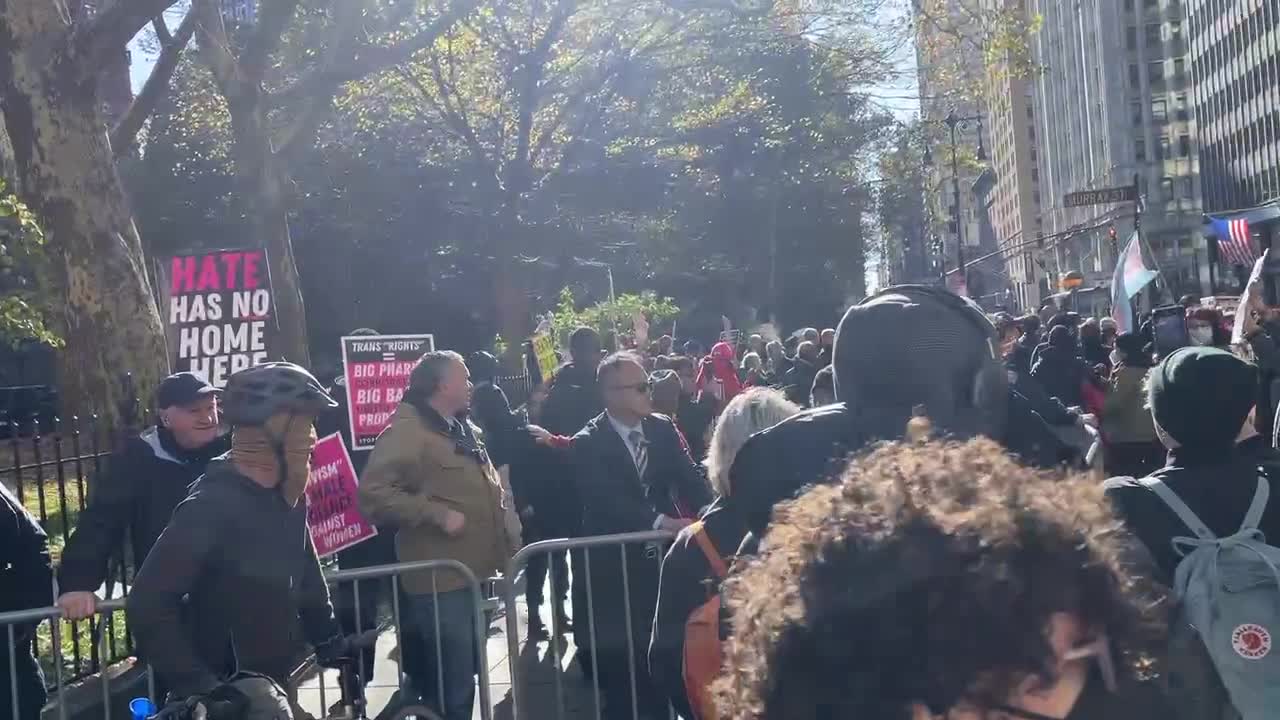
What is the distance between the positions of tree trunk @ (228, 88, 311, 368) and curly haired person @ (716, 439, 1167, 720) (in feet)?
36.0

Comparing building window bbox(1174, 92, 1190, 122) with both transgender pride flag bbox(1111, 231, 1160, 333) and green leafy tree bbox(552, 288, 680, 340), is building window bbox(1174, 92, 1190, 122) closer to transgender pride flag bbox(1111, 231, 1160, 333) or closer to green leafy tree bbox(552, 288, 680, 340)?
green leafy tree bbox(552, 288, 680, 340)

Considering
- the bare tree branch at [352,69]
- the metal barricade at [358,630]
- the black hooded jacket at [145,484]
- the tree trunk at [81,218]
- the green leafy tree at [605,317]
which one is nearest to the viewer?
the metal barricade at [358,630]

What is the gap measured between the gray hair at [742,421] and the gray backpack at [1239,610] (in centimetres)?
134

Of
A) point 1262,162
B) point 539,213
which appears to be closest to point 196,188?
point 539,213

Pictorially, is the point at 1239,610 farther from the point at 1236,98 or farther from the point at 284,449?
the point at 1236,98

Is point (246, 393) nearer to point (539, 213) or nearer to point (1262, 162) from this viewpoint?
point (539, 213)

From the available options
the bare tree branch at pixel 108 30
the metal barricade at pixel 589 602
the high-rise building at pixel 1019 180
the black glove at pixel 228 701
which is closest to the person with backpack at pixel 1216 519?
the black glove at pixel 228 701

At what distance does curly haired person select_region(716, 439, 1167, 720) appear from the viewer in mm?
1595

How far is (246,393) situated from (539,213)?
2865 cm

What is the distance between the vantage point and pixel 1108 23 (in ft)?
306

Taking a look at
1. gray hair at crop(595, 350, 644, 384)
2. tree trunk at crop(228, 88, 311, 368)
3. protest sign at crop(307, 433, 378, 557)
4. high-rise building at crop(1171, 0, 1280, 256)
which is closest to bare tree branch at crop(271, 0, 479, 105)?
tree trunk at crop(228, 88, 311, 368)

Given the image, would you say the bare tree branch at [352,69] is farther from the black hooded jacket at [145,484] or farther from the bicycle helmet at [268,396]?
the bicycle helmet at [268,396]

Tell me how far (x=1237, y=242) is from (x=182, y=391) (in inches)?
969

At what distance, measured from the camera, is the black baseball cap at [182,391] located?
558 cm
